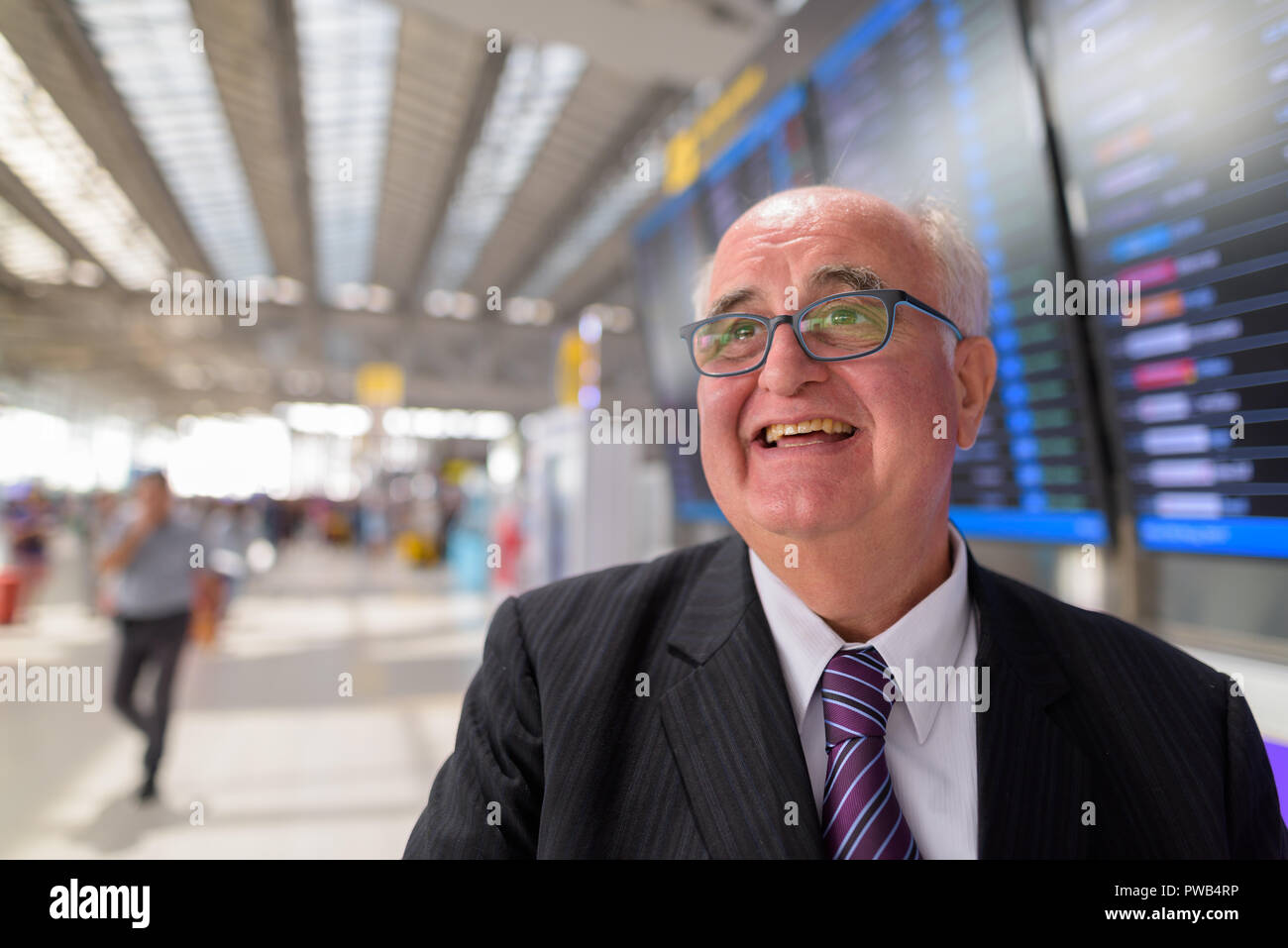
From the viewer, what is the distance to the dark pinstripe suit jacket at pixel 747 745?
1057 millimetres

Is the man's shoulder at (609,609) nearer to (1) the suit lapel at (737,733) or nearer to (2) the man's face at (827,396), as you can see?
(1) the suit lapel at (737,733)

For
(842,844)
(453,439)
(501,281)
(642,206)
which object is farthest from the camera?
(453,439)

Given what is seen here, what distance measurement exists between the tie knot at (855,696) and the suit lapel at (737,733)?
0.06 m

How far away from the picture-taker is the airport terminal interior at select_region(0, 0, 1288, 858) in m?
1.52

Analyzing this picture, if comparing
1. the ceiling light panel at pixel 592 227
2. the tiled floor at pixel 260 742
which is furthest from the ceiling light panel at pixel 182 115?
the ceiling light panel at pixel 592 227

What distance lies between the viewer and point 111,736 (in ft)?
18.3

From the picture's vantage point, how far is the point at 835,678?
1.16 meters

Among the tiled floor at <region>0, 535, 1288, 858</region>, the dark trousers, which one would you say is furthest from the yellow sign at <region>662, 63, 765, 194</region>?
the dark trousers

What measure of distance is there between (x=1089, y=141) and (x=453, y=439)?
Answer: 3150 cm

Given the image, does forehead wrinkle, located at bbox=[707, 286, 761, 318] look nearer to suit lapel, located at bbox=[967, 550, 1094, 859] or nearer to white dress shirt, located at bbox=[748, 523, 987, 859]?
white dress shirt, located at bbox=[748, 523, 987, 859]

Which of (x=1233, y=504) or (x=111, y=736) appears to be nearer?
(x=1233, y=504)

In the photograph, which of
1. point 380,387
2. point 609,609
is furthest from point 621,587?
point 380,387

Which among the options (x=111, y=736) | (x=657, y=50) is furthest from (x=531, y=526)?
(x=657, y=50)

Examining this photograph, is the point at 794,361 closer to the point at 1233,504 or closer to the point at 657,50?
the point at 1233,504
